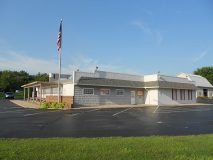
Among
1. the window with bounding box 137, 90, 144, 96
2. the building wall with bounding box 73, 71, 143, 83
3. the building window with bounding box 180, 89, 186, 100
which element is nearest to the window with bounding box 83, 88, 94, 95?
the building wall with bounding box 73, 71, 143, 83

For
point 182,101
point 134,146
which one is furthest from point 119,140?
point 182,101

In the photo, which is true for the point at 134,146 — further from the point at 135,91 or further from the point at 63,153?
the point at 135,91

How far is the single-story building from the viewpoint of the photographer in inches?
1325

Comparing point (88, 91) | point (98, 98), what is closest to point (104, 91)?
point (98, 98)

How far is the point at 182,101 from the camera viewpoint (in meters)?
45.1

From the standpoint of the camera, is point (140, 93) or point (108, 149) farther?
point (140, 93)

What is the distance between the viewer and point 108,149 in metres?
8.05

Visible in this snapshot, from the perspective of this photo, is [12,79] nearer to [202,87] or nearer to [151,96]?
[202,87]

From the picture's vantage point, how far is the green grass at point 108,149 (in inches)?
282

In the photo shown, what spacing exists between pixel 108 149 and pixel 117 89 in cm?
2981

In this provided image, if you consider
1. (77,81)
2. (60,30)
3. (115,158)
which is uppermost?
(60,30)

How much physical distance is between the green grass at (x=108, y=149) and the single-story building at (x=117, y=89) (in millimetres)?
22033

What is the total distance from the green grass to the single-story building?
22033 mm

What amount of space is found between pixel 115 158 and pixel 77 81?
26402 mm
